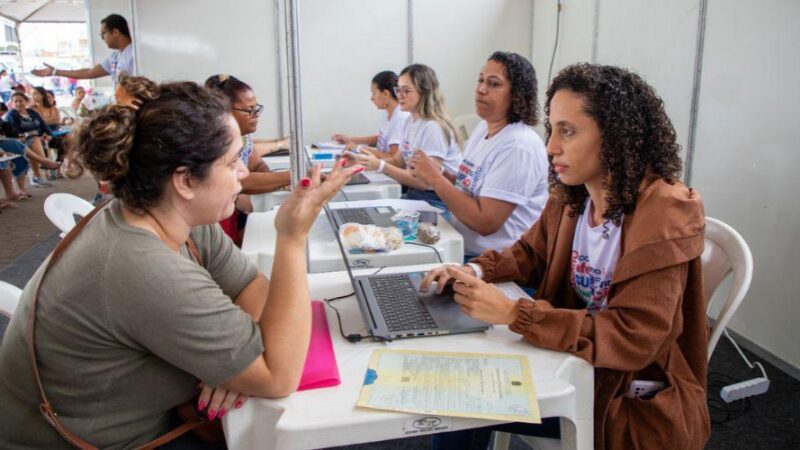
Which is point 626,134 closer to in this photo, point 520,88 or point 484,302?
point 484,302

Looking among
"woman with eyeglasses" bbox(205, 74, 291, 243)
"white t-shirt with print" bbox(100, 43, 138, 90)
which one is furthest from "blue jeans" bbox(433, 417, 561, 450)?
"white t-shirt with print" bbox(100, 43, 138, 90)

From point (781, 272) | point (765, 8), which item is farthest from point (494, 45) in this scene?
point (781, 272)

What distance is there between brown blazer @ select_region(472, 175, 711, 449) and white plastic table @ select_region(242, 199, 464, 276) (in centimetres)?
60

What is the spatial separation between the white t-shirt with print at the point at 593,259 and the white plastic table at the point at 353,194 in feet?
4.15

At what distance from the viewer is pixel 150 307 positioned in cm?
86

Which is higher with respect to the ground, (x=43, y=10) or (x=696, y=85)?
(x=43, y=10)

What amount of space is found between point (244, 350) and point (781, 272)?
221 centimetres

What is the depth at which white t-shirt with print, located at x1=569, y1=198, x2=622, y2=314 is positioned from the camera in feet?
4.14

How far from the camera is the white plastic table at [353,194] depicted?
2.58 metres

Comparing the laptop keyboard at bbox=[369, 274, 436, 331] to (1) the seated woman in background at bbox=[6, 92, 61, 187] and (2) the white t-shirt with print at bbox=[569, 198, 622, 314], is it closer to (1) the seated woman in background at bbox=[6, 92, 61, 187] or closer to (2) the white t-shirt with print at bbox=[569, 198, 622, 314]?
(2) the white t-shirt with print at bbox=[569, 198, 622, 314]

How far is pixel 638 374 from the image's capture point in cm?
118

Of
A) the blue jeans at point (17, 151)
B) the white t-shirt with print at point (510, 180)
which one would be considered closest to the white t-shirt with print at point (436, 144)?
the white t-shirt with print at point (510, 180)

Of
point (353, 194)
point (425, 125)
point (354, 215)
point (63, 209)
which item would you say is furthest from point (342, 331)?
point (425, 125)

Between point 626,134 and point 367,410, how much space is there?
0.76 meters
